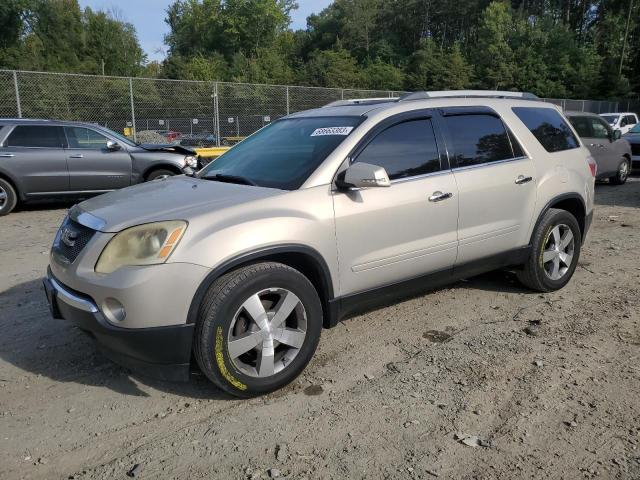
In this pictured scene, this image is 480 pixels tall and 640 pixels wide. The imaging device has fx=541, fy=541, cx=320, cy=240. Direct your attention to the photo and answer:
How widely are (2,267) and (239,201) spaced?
4186 millimetres

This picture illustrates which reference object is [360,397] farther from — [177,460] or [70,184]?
[70,184]

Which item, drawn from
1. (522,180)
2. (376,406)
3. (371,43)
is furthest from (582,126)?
(371,43)

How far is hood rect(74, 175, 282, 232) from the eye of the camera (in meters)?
3.05

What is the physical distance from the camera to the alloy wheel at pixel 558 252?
4.95 meters

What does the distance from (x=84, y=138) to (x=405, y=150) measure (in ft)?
26.8

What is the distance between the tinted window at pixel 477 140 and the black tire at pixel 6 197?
→ 27.1 feet

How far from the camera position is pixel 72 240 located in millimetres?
3270

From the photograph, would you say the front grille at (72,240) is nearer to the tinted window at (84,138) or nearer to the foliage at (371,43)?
the tinted window at (84,138)

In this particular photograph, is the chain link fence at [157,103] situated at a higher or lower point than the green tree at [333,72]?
lower

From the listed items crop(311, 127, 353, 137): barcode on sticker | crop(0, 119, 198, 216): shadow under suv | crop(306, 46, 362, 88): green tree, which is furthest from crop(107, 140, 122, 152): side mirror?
crop(306, 46, 362, 88): green tree

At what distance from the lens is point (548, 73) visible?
158ft

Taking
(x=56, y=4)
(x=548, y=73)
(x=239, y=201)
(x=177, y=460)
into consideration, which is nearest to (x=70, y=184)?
(x=239, y=201)

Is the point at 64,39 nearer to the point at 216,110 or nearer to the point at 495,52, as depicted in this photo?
the point at 495,52

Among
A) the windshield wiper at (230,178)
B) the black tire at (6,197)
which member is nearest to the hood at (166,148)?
the black tire at (6,197)
